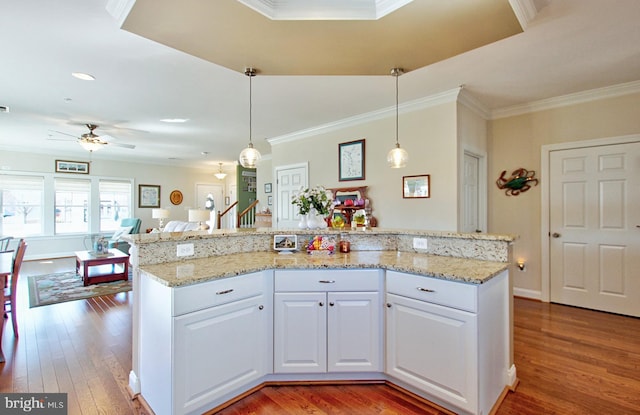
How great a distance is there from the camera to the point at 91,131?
5.11 metres

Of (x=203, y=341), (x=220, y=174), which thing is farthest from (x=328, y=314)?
(x=220, y=174)

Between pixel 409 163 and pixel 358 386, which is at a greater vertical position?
pixel 409 163

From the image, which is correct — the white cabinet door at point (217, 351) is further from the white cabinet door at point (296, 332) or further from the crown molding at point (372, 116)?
the crown molding at point (372, 116)

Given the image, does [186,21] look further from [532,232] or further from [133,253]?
[532,232]

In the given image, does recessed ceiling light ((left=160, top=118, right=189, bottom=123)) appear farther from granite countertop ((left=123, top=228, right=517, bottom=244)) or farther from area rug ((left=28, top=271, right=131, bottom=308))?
granite countertop ((left=123, top=228, right=517, bottom=244))

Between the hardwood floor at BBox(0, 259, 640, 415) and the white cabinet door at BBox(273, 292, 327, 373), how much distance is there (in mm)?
214

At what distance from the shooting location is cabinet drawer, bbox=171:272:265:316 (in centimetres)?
169

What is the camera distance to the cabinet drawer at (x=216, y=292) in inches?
66.4

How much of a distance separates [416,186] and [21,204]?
348 inches

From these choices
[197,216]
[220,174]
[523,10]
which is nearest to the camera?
[523,10]

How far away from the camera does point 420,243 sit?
8.27 feet

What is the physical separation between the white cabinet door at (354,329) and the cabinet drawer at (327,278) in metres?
0.06

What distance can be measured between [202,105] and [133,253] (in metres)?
2.67

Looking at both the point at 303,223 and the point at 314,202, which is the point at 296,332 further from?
the point at 314,202
